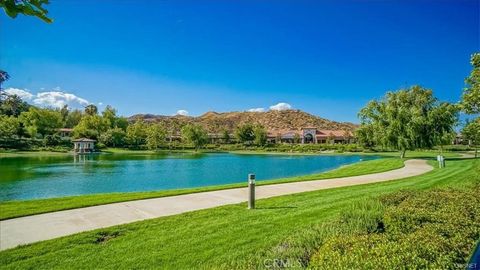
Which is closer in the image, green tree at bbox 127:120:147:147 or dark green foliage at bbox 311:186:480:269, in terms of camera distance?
dark green foliage at bbox 311:186:480:269

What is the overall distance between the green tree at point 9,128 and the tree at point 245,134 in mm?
47652

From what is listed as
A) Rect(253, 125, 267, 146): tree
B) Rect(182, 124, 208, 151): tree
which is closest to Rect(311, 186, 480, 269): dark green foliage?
Rect(182, 124, 208, 151): tree

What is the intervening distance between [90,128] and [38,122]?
12452 millimetres

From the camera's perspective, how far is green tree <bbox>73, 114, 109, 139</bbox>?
242 ft

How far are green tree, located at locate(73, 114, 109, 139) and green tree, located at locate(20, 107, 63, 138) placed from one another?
4970mm

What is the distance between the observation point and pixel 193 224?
649 centimetres

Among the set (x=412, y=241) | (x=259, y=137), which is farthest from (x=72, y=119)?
(x=412, y=241)

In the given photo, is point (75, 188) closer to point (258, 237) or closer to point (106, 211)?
point (106, 211)

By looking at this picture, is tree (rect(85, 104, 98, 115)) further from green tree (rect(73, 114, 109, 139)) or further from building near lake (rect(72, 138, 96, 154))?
building near lake (rect(72, 138, 96, 154))

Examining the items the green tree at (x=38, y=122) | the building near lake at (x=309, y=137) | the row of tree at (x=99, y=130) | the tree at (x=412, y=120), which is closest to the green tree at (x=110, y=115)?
the row of tree at (x=99, y=130)

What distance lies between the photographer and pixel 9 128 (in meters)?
59.0

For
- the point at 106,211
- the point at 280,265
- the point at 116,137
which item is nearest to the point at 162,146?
the point at 116,137

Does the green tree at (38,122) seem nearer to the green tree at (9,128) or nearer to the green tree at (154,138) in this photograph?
the green tree at (9,128)

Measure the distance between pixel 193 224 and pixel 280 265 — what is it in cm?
296
